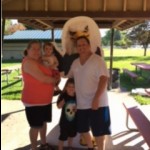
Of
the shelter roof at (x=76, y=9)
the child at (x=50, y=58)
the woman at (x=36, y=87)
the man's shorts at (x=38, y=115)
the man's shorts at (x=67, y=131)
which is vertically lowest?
the man's shorts at (x=67, y=131)

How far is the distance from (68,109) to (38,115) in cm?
44

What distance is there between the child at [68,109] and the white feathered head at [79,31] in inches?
22.9

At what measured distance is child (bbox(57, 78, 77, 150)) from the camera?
5000 millimetres

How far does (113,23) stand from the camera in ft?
40.1

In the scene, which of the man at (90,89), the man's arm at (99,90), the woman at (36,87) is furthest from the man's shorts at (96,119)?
the woman at (36,87)

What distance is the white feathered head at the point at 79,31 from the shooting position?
5258 mm

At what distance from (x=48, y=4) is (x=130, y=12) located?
1.49 meters

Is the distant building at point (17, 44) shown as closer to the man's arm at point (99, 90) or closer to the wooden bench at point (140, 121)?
the wooden bench at point (140, 121)

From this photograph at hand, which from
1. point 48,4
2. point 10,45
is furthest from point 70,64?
point 10,45

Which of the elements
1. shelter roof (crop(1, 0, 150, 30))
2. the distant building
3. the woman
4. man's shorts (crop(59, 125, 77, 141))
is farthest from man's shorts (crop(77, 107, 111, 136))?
the distant building

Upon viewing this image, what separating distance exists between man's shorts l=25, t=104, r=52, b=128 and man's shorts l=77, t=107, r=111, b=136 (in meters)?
0.69

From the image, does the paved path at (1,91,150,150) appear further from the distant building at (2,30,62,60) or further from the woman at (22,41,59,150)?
the distant building at (2,30,62,60)

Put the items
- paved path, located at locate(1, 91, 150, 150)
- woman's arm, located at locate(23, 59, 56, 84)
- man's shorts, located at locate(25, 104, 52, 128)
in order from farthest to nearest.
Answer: paved path, located at locate(1, 91, 150, 150) < man's shorts, located at locate(25, 104, 52, 128) < woman's arm, located at locate(23, 59, 56, 84)

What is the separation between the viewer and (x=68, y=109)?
5.11 m
